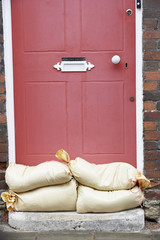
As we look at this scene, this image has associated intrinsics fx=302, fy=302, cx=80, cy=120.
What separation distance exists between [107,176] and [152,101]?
890mm

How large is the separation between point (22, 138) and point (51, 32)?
118 centimetres

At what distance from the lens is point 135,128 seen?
3254 millimetres

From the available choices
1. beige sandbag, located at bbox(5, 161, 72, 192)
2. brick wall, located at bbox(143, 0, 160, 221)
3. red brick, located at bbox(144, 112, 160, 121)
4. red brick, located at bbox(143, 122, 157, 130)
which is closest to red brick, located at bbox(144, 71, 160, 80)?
brick wall, located at bbox(143, 0, 160, 221)

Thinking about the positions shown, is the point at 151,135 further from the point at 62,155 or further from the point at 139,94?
the point at 62,155

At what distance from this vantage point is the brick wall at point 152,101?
9.99 feet

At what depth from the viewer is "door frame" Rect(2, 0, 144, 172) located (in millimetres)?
3146

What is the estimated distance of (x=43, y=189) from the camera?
2.97 metres

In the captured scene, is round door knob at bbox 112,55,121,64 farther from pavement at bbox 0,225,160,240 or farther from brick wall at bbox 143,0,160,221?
pavement at bbox 0,225,160,240

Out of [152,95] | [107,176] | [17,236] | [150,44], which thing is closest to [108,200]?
[107,176]

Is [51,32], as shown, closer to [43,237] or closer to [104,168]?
[104,168]

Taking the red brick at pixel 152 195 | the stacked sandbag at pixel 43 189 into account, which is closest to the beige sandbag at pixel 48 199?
the stacked sandbag at pixel 43 189

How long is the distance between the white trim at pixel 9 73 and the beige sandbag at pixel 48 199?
48 cm

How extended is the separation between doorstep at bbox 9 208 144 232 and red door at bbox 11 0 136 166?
59 cm

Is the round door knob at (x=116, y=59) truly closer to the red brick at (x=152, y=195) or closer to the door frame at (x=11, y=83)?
the door frame at (x=11, y=83)
